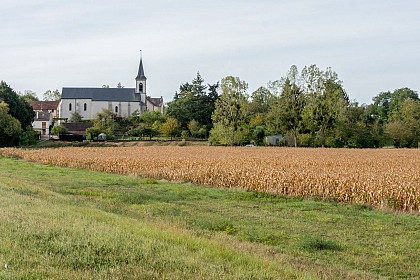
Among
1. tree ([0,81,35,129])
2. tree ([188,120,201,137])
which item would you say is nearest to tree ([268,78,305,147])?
tree ([188,120,201,137])

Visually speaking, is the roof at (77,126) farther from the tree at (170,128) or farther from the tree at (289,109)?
the tree at (289,109)

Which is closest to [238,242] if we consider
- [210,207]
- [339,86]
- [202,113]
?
[210,207]

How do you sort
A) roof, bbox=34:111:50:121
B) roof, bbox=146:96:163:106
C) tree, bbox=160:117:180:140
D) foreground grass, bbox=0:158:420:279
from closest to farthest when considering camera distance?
foreground grass, bbox=0:158:420:279 → tree, bbox=160:117:180:140 → roof, bbox=34:111:50:121 → roof, bbox=146:96:163:106

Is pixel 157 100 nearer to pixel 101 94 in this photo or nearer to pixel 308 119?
pixel 101 94

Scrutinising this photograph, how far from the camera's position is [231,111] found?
90.4 meters

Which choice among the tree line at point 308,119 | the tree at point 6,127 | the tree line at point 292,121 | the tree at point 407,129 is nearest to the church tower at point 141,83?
the tree line at point 292,121

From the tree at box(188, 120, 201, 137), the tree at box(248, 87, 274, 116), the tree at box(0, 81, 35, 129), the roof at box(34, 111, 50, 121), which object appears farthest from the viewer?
the roof at box(34, 111, 50, 121)

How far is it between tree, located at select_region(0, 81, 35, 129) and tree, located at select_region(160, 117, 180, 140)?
84.2 feet

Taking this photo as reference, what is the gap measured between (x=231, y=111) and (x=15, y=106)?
122 feet

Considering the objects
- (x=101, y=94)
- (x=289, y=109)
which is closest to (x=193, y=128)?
(x=289, y=109)

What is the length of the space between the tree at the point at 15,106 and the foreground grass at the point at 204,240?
73737 millimetres

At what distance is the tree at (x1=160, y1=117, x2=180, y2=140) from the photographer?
338ft

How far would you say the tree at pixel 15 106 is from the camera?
285 feet

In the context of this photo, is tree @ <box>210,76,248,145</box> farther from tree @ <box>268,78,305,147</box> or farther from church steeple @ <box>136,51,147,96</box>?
church steeple @ <box>136,51,147,96</box>
